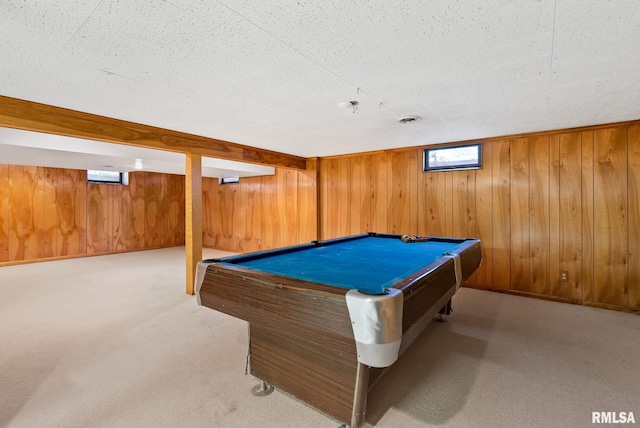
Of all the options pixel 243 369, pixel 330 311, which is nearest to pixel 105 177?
pixel 243 369

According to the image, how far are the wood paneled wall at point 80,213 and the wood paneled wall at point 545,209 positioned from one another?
19.1 feet

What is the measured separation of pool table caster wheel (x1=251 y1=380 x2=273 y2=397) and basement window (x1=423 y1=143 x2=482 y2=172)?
3.42 metres

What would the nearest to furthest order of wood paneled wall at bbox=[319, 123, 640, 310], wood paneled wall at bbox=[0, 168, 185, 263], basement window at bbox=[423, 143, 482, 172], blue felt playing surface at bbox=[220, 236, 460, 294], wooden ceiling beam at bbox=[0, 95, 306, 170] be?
1. blue felt playing surface at bbox=[220, 236, 460, 294]
2. wooden ceiling beam at bbox=[0, 95, 306, 170]
3. wood paneled wall at bbox=[319, 123, 640, 310]
4. basement window at bbox=[423, 143, 482, 172]
5. wood paneled wall at bbox=[0, 168, 185, 263]

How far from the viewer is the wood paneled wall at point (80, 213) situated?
203 inches

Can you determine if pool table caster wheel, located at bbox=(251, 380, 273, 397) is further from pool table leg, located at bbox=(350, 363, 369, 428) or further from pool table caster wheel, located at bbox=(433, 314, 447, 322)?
pool table caster wheel, located at bbox=(433, 314, 447, 322)

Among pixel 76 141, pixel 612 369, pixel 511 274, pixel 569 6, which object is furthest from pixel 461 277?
pixel 76 141

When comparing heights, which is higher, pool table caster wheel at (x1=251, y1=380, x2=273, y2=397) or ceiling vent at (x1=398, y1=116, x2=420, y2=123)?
ceiling vent at (x1=398, y1=116, x2=420, y2=123)

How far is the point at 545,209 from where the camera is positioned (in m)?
3.34

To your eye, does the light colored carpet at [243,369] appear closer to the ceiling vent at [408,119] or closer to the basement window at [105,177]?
the ceiling vent at [408,119]

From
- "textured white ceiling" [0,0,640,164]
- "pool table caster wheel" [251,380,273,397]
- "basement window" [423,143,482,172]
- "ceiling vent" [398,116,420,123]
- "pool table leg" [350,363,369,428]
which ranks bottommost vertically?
"pool table caster wheel" [251,380,273,397]

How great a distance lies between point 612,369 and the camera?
1916 mm

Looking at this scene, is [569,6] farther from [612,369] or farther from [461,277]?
[612,369]

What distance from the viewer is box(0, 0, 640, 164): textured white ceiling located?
127 centimetres

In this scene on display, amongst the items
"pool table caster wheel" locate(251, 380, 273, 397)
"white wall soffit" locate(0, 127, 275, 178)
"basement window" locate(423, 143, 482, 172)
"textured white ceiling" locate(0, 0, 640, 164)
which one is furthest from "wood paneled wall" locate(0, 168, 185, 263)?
"basement window" locate(423, 143, 482, 172)
